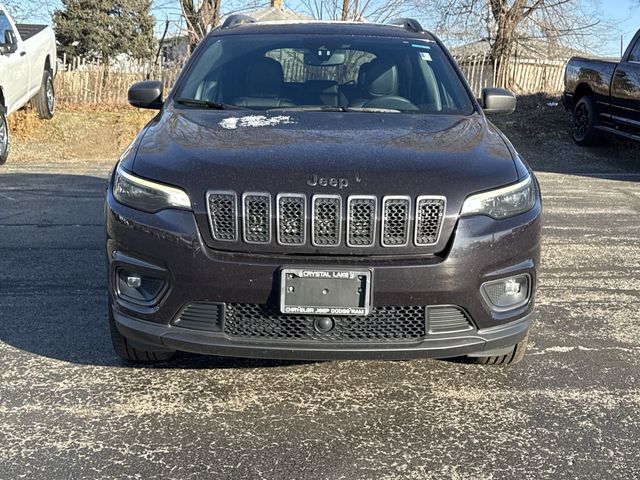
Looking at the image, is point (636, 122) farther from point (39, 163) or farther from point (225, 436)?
point (225, 436)

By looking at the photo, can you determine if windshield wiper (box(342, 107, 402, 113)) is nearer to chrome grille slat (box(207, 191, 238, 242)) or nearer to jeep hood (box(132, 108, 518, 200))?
jeep hood (box(132, 108, 518, 200))

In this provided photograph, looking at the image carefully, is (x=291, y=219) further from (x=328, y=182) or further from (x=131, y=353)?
(x=131, y=353)

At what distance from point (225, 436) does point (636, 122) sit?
9.83 meters

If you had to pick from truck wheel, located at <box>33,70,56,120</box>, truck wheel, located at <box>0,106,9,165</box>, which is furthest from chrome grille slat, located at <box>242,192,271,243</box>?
truck wheel, located at <box>33,70,56,120</box>

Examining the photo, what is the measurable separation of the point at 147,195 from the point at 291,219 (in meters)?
0.66

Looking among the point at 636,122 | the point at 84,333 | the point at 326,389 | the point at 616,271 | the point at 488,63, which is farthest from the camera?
the point at 488,63

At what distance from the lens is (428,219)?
3.16 m

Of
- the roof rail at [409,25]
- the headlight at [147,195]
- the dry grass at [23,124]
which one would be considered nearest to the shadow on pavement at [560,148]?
the roof rail at [409,25]

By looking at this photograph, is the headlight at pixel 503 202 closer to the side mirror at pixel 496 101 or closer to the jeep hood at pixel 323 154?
the jeep hood at pixel 323 154

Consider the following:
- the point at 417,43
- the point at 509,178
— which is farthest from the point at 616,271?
the point at 509,178

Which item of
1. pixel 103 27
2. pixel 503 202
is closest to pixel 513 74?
pixel 103 27

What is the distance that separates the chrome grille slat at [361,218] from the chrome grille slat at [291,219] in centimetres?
19

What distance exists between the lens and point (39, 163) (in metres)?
11.2

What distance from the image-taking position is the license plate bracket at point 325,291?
10.1 ft
